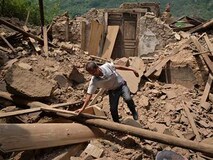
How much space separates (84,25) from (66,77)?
12.3 feet

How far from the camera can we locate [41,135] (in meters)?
4.86

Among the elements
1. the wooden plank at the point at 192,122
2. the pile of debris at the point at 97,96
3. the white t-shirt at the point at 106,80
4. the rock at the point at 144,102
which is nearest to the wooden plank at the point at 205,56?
the pile of debris at the point at 97,96

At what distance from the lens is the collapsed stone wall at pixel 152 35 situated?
1087 centimetres

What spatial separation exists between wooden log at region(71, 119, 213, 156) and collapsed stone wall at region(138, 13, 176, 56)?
→ 20.1 ft

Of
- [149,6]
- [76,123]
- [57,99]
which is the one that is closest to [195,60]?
[57,99]

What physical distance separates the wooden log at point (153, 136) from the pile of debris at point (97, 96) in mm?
15

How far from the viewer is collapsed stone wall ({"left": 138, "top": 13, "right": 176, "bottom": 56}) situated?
10.9 metres

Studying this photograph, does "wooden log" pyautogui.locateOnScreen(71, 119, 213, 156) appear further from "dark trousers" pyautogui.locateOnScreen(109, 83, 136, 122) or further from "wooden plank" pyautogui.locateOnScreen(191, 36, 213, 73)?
"wooden plank" pyautogui.locateOnScreen(191, 36, 213, 73)

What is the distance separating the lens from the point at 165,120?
697 centimetres

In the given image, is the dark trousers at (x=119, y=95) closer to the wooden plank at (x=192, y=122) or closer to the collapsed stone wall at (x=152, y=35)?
the wooden plank at (x=192, y=122)

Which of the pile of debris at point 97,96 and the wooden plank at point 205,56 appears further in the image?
the wooden plank at point 205,56

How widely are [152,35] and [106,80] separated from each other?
592 cm

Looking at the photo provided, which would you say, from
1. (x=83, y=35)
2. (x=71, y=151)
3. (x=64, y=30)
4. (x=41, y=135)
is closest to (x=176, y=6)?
(x=83, y=35)

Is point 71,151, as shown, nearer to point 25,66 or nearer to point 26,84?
point 26,84
